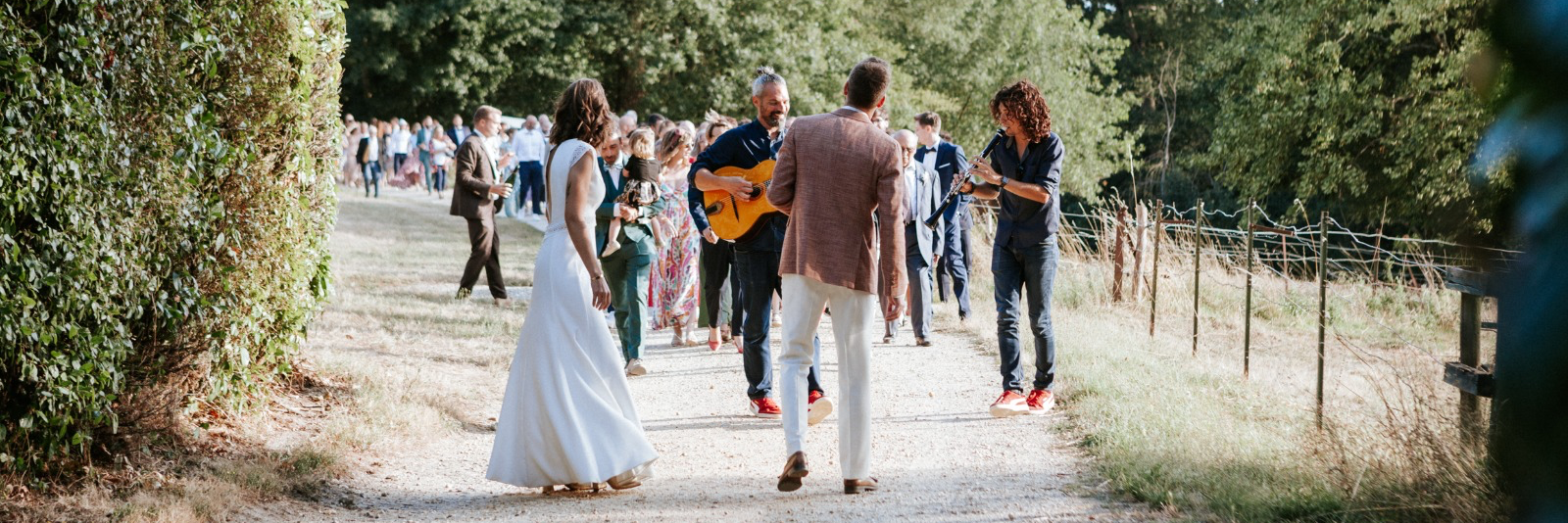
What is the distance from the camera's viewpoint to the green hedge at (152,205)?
15.5 feet

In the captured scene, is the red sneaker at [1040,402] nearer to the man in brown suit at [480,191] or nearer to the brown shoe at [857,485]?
the brown shoe at [857,485]

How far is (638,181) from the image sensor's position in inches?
383

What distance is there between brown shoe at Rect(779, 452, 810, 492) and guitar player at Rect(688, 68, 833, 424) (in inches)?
48.7

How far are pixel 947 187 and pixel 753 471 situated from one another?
5.31 metres

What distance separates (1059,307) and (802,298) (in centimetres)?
763

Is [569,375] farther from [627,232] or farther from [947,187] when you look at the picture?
[947,187]

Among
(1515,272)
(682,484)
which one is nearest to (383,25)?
(682,484)

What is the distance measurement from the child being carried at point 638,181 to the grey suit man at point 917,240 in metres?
2.02

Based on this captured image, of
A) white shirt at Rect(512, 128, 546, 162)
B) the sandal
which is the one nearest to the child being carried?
the sandal

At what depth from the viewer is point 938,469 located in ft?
21.0

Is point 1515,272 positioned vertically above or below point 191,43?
below

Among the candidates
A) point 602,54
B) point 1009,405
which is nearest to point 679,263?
point 1009,405

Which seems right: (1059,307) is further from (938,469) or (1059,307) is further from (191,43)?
(191,43)

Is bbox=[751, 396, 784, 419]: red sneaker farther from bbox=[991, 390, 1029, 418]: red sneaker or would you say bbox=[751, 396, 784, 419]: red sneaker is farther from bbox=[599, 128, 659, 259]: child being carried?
bbox=[599, 128, 659, 259]: child being carried
